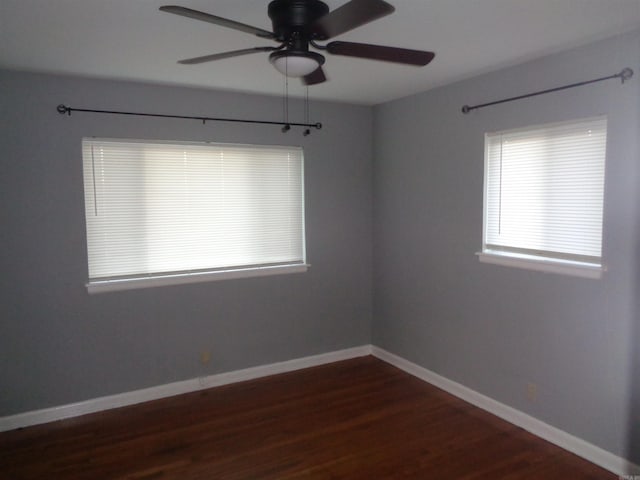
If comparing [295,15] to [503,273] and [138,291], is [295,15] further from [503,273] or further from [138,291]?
[138,291]

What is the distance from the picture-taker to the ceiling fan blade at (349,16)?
1.49 m

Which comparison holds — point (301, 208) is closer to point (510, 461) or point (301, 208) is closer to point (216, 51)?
point (216, 51)

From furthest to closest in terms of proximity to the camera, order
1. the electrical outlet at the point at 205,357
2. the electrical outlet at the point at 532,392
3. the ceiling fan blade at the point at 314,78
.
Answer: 1. the electrical outlet at the point at 205,357
2. the electrical outlet at the point at 532,392
3. the ceiling fan blade at the point at 314,78

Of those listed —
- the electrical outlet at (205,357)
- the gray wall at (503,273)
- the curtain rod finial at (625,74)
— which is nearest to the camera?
the curtain rod finial at (625,74)

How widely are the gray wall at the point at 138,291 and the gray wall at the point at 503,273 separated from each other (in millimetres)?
425

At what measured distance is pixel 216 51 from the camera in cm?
264

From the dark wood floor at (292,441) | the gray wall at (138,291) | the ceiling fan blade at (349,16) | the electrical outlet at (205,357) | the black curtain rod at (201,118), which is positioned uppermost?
the black curtain rod at (201,118)

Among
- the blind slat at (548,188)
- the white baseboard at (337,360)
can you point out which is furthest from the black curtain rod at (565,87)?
the white baseboard at (337,360)

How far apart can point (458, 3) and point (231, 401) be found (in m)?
3.09

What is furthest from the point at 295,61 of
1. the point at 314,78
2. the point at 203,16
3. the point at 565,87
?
the point at 565,87

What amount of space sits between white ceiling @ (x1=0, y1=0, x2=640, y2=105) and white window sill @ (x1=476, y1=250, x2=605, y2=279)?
3.62 ft

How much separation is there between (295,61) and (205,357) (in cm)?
274

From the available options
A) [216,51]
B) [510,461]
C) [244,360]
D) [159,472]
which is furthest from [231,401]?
[216,51]

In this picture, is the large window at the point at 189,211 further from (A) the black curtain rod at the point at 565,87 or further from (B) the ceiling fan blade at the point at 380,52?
(B) the ceiling fan blade at the point at 380,52
